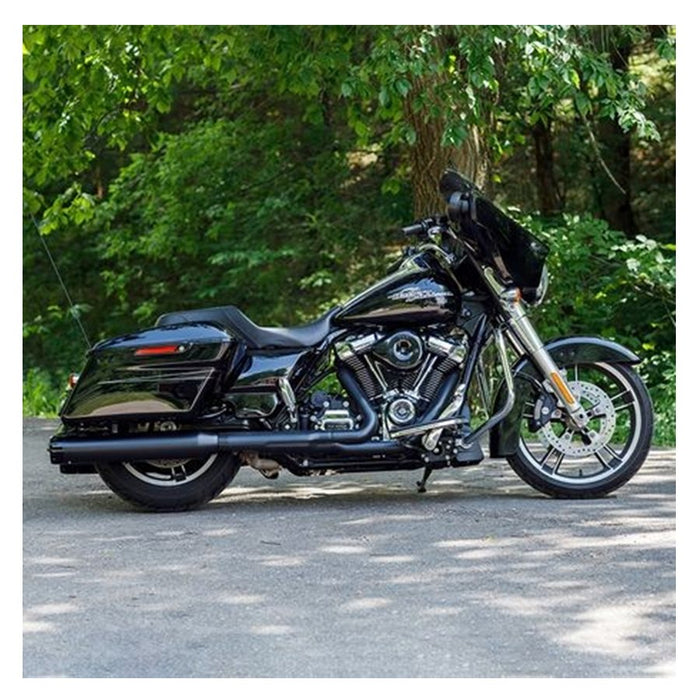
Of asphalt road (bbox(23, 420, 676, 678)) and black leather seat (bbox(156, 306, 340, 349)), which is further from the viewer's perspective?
black leather seat (bbox(156, 306, 340, 349))

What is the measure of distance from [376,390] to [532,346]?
754 millimetres

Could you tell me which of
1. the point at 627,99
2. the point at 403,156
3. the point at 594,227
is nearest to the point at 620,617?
the point at 627,99

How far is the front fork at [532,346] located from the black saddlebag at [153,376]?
4.14 feet

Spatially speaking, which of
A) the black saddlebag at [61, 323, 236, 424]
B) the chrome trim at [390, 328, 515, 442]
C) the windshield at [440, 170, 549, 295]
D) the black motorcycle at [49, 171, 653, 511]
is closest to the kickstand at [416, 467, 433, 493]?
the black motorcycle at [49, 171, 653, 511]

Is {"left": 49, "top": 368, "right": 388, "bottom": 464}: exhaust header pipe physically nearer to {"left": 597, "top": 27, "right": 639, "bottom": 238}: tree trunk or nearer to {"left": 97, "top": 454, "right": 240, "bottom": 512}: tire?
{"left": 97, "top": 454, "right": 240, "bottom": 512}: tire

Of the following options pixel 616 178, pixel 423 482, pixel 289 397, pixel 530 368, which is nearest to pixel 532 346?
pixel 530 368

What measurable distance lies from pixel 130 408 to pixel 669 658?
3.18m

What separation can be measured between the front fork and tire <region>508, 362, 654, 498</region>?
0.06 m

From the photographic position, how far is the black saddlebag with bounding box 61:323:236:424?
6.65 meters

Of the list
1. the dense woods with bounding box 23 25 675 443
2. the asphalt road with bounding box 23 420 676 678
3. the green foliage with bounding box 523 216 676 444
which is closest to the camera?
the asphalt road with bounding box 23 420 676 678

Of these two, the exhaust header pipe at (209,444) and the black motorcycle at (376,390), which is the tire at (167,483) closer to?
the black motorcycle at (376,390)

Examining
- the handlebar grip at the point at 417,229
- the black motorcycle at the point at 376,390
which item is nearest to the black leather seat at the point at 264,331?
the black motorcycle at the point at 376,390

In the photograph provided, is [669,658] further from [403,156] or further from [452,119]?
[403,156]

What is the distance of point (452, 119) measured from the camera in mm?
9219
